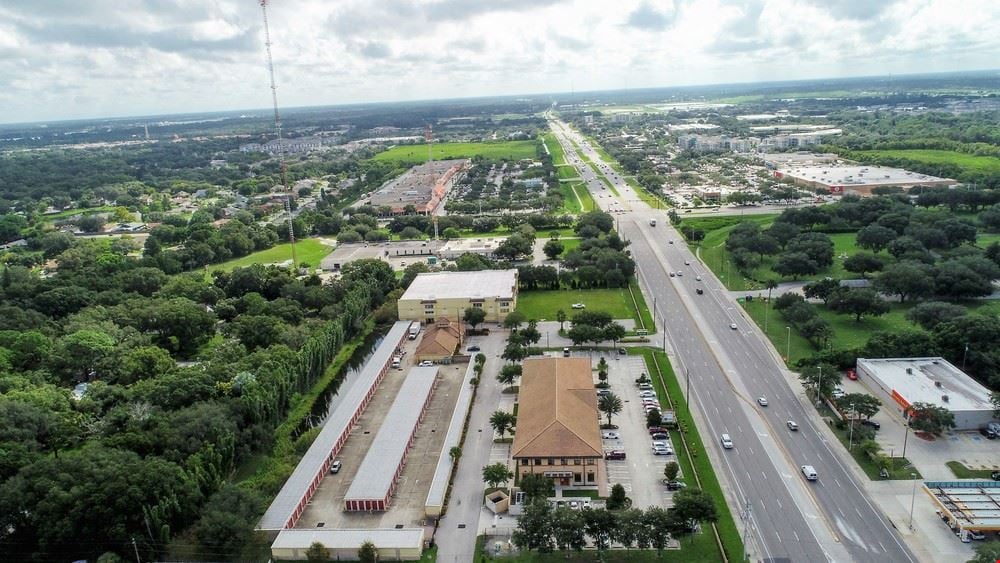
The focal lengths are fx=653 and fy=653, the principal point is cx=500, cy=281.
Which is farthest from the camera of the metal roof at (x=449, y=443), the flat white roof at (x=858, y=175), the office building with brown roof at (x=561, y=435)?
the flat white roof at (x=858, y=175)

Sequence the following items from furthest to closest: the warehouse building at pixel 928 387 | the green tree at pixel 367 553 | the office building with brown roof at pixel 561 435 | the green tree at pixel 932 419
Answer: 1. the warehouse building at pixel 928 387
2. the green tree at pixel 932 419
3. the office building with brown roof at pixel 561 435
4. the green tree at pixel 367 553

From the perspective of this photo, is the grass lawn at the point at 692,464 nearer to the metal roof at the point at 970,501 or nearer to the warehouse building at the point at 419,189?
the metal roof at the point at 970,501

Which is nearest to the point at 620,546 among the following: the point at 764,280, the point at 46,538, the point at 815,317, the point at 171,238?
the point at 46,538

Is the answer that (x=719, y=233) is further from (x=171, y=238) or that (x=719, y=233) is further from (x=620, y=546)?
(x=171, y=238)

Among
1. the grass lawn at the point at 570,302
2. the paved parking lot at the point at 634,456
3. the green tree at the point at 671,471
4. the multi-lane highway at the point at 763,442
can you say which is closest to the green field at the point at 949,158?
the multi-lane highway at the point at 763,442

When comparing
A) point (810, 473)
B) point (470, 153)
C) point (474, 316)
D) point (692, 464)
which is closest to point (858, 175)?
point (474, 316)

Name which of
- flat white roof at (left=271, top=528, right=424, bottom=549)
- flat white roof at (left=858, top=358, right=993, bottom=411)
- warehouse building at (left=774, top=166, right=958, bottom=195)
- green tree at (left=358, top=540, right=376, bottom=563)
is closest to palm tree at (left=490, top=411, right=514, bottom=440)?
flat white roof at (left=271, top=528, right=424, bottom=549)
